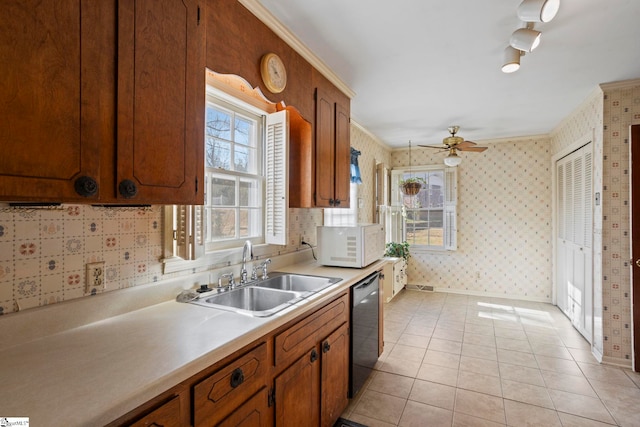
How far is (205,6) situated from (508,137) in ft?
16.2

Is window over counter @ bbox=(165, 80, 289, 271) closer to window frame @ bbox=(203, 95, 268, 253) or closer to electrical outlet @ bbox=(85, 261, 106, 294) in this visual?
window frame @ bbox=(203, 95, 268, 253)

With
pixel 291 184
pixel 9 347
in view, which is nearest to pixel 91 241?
pixel 9 347

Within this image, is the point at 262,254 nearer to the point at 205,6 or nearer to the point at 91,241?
the point at 91,241

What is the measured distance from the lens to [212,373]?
1079 millimetres

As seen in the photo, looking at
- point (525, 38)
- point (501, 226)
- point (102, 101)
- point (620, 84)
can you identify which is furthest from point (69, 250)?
point (501, 226)

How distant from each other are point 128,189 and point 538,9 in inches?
82.8

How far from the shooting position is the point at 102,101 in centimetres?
102

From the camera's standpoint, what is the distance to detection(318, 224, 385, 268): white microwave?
2523 mm

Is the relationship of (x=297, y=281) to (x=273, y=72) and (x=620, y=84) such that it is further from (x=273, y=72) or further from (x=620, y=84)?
(x=620, y=84)

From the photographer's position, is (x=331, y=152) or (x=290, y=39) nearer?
(x=290, y=39)

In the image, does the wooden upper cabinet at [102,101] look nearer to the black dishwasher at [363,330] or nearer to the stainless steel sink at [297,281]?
the stainless steel sink at [297,281]

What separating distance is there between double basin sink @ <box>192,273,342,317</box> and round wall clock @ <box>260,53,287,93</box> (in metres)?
A: 1.21

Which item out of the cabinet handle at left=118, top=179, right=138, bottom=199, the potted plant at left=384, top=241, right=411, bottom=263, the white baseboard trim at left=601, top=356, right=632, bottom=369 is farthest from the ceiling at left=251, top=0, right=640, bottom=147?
the white baseboard trim at left=601, top=356, right=632, bottom=369

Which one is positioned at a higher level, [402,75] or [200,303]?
[402,75]
